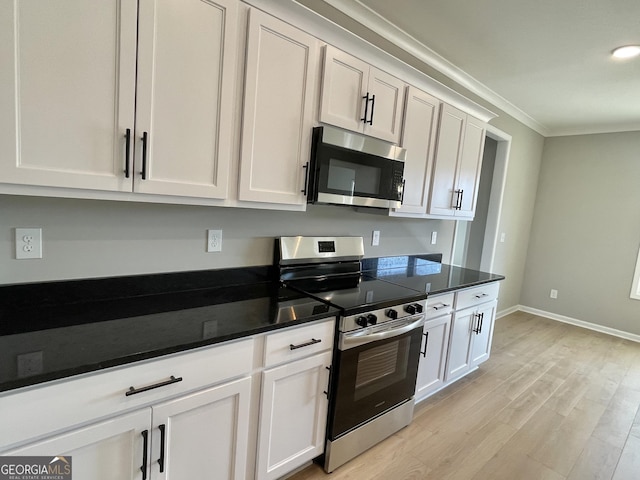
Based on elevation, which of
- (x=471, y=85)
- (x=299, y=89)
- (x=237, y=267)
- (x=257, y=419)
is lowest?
(x=257, y=419)

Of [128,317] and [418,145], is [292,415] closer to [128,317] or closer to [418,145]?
[128,317]

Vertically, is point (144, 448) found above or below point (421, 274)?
below

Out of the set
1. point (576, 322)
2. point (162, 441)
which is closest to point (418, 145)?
point (162, 441)

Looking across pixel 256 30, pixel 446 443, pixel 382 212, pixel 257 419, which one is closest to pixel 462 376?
pixel 446 443

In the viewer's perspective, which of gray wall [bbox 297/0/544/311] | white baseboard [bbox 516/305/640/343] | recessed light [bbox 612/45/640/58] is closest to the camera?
recessed light [bbox 612/45/640/58]

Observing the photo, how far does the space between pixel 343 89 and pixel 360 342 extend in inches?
55.1

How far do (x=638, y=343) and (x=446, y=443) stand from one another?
3.79 metres

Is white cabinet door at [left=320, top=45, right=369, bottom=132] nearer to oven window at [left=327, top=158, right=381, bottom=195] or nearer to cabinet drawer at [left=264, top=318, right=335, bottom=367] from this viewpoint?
oven window at [left=327, top=158, right=381, bottom=195]

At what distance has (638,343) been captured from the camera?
4.14 metres

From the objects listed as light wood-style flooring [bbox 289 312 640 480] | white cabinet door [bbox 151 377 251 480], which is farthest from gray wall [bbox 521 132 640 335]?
white cabinet door [bbox 151 377 251 480]

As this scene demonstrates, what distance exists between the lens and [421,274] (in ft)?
8.79

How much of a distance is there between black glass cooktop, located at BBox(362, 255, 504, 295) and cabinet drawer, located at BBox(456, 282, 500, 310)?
0.06 m

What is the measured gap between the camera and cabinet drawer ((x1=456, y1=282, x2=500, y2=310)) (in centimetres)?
250

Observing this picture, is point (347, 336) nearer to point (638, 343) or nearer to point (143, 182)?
point (143, 182)
